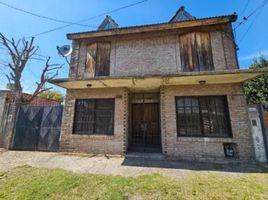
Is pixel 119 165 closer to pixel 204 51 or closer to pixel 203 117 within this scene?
pixel 203 117

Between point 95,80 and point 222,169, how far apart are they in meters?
5.82

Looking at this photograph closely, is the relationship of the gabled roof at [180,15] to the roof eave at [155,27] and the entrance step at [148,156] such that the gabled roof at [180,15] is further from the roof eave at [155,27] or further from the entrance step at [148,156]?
the entrance step at [148,156]

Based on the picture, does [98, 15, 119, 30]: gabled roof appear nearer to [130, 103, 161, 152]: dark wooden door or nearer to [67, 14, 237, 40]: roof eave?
[67, 14, 237, 40]: roof eave

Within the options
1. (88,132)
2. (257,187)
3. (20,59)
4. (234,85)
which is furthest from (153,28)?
(20,59)

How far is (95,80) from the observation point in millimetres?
6434

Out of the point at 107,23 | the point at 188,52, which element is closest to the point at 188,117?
the point at 188,52

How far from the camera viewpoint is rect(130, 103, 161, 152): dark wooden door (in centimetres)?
802

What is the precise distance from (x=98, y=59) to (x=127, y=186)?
652 cm

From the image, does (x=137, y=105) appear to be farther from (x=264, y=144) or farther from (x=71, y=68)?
(x=264, y=144)

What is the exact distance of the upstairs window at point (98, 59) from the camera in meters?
8.14

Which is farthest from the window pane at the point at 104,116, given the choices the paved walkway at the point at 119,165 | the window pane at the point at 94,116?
the paved walkway at the point at 119,165

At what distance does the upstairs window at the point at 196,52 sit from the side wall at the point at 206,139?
106cm

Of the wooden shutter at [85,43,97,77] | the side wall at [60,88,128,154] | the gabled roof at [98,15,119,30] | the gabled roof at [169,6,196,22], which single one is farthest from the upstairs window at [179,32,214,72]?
the gabled roof at [98,15,119,30]

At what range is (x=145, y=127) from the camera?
8.21 metres
